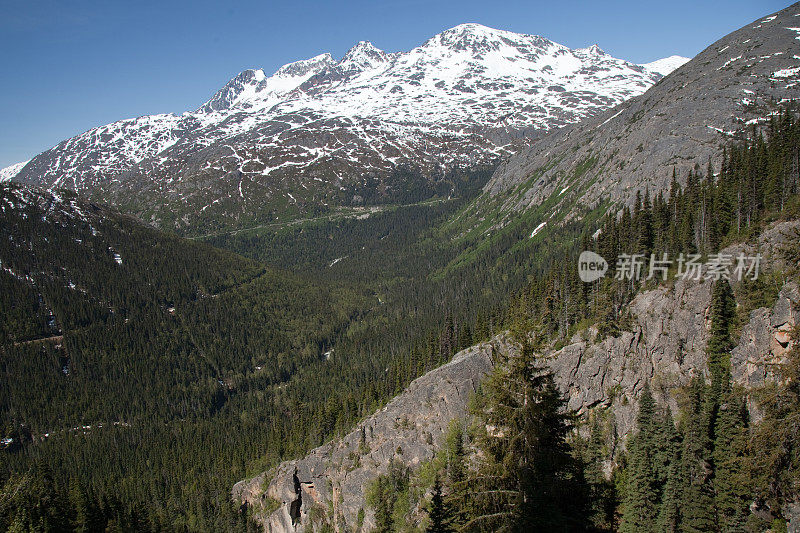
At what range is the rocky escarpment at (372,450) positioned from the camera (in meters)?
79.9

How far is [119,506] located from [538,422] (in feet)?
315

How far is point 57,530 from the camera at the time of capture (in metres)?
63.7

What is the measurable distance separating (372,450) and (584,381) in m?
38.3

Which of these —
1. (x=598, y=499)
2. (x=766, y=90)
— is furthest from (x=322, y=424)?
(x=766, y=90)

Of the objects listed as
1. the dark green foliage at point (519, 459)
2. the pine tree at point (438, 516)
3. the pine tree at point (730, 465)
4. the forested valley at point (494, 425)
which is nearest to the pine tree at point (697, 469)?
the forested valley at point (494, 425)

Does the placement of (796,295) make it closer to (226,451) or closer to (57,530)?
(57,530)

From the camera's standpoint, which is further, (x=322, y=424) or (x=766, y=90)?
(x=766, y=90)

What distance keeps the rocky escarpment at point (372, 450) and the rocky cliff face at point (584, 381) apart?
6.7 inches

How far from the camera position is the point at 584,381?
6850 cm

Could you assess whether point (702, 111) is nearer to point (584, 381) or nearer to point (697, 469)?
point (584, 381)

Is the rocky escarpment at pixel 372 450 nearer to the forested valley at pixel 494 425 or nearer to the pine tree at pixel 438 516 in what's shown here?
the forested valley at pixel 494 425
